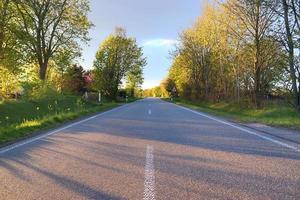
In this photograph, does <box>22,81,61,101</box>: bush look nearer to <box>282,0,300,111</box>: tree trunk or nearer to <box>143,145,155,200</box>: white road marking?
<box>282,0,300,111</box>: tree trunk

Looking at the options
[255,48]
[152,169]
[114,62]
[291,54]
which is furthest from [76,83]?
[152,169]

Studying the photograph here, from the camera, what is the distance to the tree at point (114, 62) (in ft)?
210

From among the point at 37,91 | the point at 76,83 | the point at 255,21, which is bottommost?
the point at 37,91

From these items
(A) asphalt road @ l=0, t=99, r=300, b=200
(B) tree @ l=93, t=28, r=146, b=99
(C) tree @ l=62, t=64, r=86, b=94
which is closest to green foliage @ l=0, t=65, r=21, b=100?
(A) asphalt road @ l=0, t=99, r=300, b=200

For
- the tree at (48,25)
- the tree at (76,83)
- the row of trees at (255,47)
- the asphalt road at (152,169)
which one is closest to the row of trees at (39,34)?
the tree at (48,25)

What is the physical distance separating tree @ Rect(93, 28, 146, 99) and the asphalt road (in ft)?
173

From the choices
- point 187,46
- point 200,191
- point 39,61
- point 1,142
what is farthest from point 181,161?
point 187,46

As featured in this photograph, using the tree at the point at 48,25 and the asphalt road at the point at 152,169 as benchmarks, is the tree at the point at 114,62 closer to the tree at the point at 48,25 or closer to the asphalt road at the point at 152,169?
the tree at the point at 48,25

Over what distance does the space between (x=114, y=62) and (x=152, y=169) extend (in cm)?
5855

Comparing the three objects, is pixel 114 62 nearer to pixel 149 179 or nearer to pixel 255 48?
pixel 255 48

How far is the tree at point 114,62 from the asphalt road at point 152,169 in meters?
52.8

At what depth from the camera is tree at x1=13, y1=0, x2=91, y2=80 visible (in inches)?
1515

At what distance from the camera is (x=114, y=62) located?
213 ft

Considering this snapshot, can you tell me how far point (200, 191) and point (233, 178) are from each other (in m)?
1.02
